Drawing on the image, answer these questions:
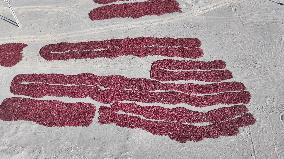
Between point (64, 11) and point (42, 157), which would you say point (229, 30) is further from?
point (42, 157)

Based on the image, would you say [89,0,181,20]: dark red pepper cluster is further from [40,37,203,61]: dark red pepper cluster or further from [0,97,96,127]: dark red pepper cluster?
[0,97,96,127]: dark red pepper cluster

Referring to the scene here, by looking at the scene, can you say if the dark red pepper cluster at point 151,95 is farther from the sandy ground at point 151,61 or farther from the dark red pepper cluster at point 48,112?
the sandy ground at point 151,61

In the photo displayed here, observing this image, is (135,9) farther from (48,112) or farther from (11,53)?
(48,112)

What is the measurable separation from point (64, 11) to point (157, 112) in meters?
16.5

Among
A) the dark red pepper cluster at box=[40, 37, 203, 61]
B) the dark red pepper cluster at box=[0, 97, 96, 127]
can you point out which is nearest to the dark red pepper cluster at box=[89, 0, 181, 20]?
the dark red pepper cluster at box=[40, 37, 203, 61]

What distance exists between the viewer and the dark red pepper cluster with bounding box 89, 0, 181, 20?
40.4 m

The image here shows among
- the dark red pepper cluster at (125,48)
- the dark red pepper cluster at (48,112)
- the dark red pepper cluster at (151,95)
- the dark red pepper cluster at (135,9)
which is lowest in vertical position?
the dark red pepper cluster at (48,112)

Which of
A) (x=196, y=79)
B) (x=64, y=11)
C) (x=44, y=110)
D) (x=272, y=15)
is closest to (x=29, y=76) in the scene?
(x=44, y=110)

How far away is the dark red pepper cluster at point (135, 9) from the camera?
1591 inches

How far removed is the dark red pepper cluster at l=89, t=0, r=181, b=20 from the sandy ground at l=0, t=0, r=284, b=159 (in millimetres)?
738

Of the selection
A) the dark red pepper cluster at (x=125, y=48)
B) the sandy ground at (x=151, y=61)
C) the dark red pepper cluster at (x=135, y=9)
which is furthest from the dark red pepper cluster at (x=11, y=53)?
A: the dark red pepper cluster at (x=135, y=9)

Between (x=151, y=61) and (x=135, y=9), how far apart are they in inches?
305

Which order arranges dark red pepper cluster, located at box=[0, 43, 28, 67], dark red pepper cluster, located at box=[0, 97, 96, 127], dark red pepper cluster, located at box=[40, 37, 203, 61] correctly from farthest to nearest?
dark red pepper cluster, located at box=[0, 43, 28, 67] → dark red pepper cluster, located at box=[40, 37, 203, 61] → dark red pepper cluster, located at box=[0, 97, 96, 127]

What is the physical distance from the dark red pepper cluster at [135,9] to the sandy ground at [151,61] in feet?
2.42
